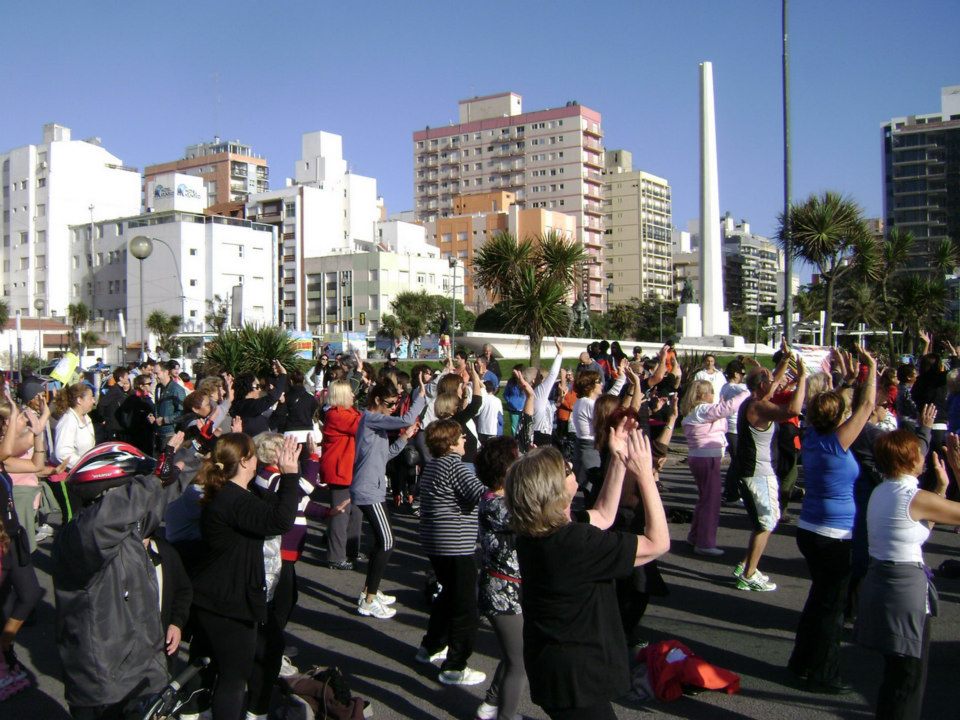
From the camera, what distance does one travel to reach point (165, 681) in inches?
149

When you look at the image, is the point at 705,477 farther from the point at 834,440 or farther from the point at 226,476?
the point at 226,476

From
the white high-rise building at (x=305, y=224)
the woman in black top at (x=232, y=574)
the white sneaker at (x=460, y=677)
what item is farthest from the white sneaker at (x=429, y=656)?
the white high-rise building at (x=305, y=224)

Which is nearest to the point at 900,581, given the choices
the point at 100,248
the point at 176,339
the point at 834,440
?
the point at 834,440

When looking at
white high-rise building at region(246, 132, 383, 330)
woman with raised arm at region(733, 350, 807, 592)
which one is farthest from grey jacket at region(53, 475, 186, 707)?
white high-rise building at region(246, 132, 383, 330)

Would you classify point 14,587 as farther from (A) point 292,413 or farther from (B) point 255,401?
(A) point 292,413

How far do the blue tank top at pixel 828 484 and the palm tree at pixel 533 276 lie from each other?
18812 mm

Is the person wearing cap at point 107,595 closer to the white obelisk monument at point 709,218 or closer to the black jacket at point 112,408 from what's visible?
the black jacket at point 112,408

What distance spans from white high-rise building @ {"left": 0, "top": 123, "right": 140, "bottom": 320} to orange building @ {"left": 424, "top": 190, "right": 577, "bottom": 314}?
43868 mm

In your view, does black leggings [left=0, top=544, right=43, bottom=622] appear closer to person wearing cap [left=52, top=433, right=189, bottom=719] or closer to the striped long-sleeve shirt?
person wearing cap [left=52, top=433, right=189, bottom=719]

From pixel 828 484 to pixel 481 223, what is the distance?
397 ft

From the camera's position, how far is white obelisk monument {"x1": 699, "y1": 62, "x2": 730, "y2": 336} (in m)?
45.3

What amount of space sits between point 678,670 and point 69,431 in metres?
6.17

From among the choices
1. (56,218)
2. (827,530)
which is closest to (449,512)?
(827,530)

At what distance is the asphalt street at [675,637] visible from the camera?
194 inches
